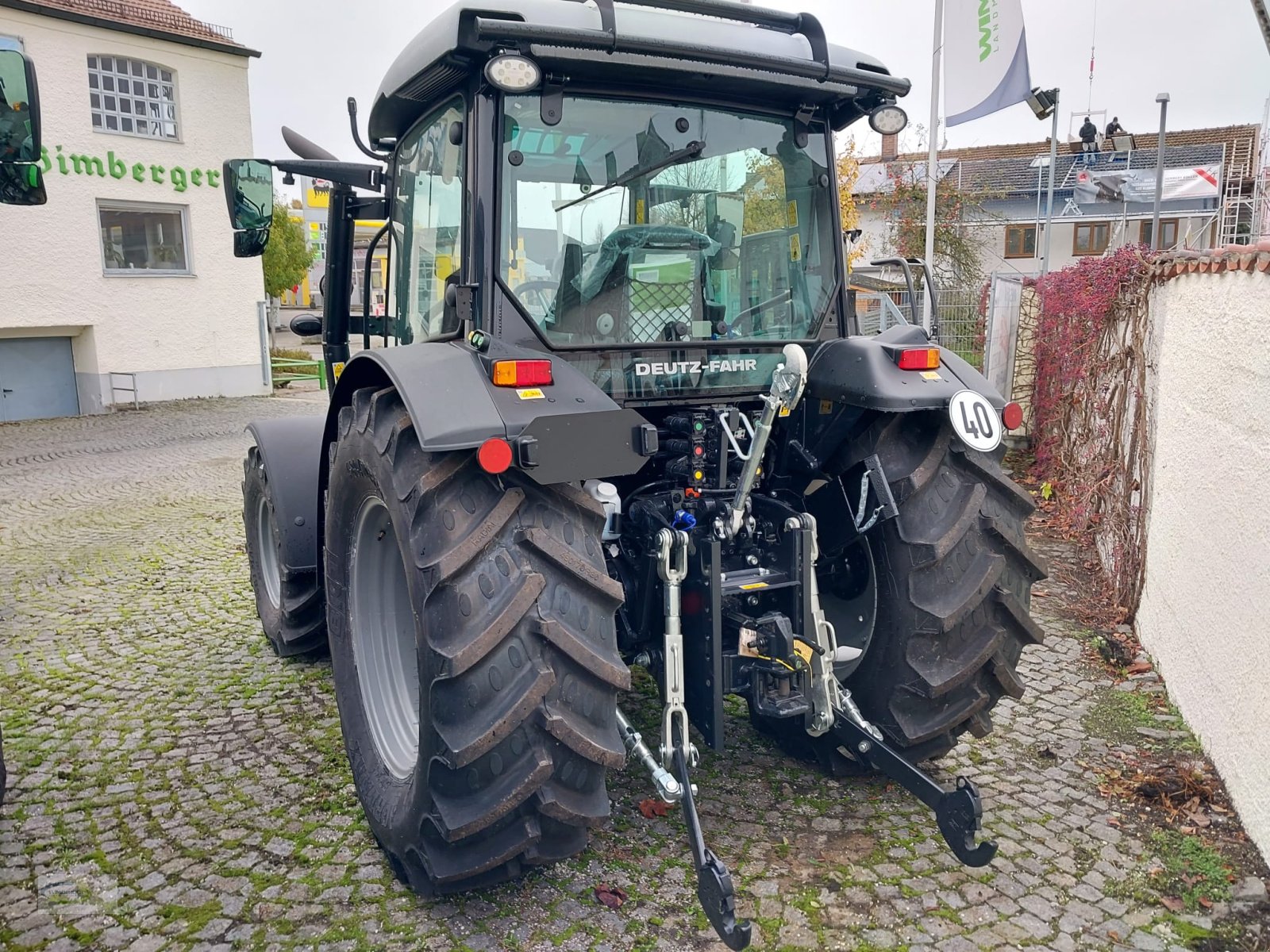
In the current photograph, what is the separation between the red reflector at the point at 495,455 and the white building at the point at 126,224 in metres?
15.6

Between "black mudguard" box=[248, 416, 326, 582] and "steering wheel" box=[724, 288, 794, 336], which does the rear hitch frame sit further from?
"black mudguard" box=[248, 416, 326, 582]

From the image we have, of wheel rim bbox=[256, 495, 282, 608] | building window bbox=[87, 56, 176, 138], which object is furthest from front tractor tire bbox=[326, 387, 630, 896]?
building window bbox=[87, 56, 176, 138]

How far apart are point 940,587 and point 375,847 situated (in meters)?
1.98

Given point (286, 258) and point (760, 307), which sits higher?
point (286, 258)

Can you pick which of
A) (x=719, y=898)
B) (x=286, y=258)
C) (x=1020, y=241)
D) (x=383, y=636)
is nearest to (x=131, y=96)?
(x=286, y=258)

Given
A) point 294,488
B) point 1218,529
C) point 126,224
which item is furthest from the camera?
point 126,224

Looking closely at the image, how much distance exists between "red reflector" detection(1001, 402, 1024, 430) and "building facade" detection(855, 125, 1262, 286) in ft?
71.8

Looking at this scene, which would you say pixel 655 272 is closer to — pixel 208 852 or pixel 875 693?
pixel 875 693

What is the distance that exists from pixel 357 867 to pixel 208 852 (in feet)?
1.71

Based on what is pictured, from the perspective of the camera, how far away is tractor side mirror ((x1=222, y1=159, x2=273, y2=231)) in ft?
12.3

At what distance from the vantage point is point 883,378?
2.98 meters

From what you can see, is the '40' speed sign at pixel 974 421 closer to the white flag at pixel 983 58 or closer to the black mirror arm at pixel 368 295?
the black mirror arm at pixel 368 295

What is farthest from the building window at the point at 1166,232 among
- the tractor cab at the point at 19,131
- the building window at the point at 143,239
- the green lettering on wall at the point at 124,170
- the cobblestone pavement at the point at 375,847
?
the tractor cab at the point at 19,131

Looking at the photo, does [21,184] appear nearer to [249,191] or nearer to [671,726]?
[249,191]
